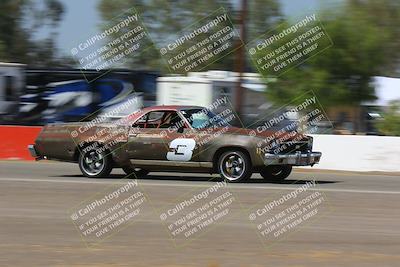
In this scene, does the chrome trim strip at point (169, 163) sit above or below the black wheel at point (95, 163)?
below

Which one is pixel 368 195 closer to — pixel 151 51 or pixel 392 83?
pixel 392 83

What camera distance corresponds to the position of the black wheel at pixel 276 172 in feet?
50.9

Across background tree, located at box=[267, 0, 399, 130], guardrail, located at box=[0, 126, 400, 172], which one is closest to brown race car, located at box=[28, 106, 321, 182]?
guardrail, located at box=[0, 126, 400, 172]

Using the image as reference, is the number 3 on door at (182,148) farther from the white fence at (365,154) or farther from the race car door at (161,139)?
the white fence at (365,154)

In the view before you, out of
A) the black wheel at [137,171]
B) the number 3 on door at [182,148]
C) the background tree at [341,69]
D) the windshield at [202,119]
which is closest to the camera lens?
the number 3 on door at [182,148]

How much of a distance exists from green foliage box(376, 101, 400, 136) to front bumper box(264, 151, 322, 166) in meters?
16.0

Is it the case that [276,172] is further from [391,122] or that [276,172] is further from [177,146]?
[391,122]

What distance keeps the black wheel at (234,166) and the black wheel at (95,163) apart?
227cm

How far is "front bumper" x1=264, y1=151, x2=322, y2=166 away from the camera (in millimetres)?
14438

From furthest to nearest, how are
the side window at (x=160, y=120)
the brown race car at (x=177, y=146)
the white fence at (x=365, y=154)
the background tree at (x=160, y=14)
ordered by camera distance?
the background tree at (x=160, y=14)
the white fence at (x=365, y=154)
the side window at (x=160, y=120)
the brown race car at (x=177, y=146)

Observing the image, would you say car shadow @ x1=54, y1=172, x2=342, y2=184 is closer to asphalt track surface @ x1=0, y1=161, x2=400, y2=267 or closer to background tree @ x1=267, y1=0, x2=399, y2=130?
asphalt track surface @ x1=0, y1=161, x2=400, y2=267

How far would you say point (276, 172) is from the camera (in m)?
15.7

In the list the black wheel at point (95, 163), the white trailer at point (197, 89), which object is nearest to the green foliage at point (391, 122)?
the white trailer at point (197, 89)

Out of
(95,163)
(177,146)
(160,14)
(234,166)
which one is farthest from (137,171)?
(160,14)
